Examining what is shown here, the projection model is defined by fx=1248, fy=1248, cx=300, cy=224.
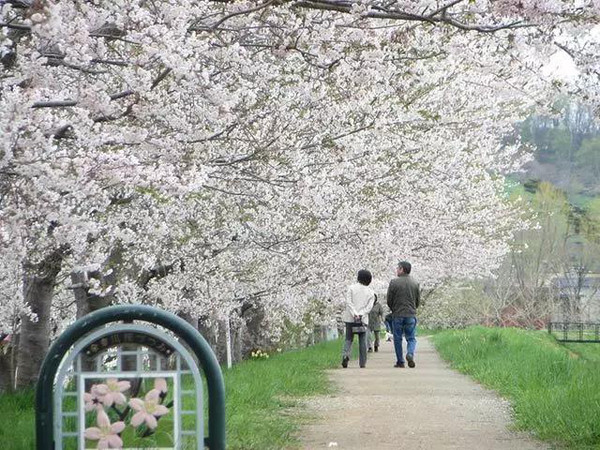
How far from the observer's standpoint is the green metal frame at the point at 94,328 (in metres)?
5.90

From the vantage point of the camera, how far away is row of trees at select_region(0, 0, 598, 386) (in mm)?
7500

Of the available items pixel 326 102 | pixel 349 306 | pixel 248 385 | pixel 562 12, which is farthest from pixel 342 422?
pixel 349 306

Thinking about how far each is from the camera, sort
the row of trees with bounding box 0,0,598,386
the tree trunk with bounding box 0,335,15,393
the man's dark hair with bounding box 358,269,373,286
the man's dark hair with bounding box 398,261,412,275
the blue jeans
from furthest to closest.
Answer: the tree trunk with bounding box 0,335,15,393, the man's dark hair with bounding box 358,269,373,286, the man's dark hair with bounding box 398,261,412,275, the blue jeans, the row of trees with bounding box 0,0,598,386

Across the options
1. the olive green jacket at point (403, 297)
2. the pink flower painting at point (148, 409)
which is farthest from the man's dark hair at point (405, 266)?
the pink flower painting at point (148, 409)

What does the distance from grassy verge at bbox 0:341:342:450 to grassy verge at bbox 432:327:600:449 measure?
197cm

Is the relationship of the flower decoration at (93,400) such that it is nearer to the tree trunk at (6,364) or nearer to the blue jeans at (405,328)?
the blue jeans at (405,328)

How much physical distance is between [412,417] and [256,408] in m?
1.52

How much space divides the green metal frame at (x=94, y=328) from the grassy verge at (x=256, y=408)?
1.99 metres

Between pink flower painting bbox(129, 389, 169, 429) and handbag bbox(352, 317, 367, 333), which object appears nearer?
pink flower painting bbox(129, 389, 169, 429)

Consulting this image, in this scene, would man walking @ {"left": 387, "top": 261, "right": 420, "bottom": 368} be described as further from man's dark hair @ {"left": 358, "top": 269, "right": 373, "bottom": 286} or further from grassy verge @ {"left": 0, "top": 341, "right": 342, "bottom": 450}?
grassy verge @ {"left": 0, "top": 341, "right": 342, "bottom": 450}

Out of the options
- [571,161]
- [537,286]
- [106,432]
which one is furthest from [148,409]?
[571,161]

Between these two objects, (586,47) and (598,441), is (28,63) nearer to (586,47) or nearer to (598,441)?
(586,47)

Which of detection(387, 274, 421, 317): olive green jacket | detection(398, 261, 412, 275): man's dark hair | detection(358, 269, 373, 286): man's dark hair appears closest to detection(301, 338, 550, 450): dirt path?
detection(387, 274, 421, 317): olive green jacket

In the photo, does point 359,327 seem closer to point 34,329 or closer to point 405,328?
point 405,328
